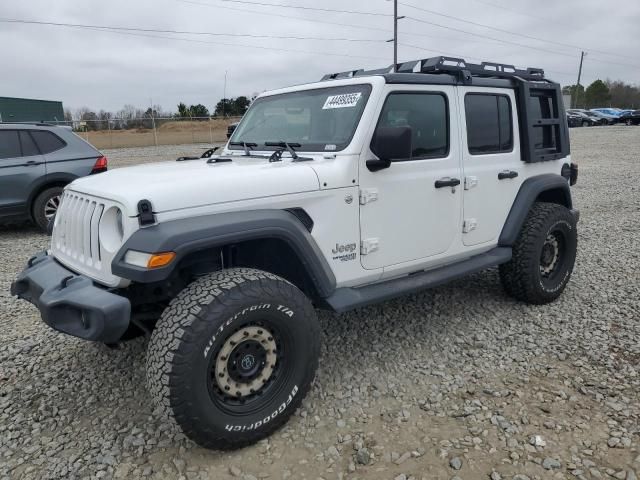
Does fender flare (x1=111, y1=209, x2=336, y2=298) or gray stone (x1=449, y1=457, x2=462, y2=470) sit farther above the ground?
fender flare (x1=111, y1=209, x2=336, y2=298)

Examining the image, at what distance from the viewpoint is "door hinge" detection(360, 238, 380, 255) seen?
331 centimetres

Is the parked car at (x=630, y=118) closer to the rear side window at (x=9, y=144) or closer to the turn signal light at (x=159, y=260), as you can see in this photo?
the rear side window at (x=9, y=144)

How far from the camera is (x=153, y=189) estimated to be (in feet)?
8.47

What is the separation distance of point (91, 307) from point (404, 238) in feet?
6.68

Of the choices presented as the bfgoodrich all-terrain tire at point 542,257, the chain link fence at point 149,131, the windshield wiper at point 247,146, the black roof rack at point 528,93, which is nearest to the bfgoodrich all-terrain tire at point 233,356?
the windshield wiper at point 247,146

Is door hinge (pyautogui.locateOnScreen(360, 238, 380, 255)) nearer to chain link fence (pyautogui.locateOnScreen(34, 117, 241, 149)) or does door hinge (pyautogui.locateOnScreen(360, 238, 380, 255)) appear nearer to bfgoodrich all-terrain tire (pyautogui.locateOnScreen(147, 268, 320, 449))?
bfgoodrich all-terrain tire (pyautogui.locateOnScreen(147, 268, 320, 449))

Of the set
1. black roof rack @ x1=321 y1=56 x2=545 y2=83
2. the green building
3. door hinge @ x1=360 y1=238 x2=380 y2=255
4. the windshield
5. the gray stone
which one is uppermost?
the green building

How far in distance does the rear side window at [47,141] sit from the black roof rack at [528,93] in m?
5.40

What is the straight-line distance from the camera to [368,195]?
3277 mm

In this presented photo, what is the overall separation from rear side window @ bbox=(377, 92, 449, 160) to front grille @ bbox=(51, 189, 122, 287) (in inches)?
74.3

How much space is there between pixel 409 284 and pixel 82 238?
212cm

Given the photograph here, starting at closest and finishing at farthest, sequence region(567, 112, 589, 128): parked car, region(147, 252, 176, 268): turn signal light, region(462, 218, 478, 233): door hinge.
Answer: region(147, 252, 176, 268): turn signal light, region(462, 218, 478, 233): door hinge, region(567, 112, 589, 128): parked car

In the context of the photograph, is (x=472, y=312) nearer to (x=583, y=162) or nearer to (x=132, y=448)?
(x=132, y=448)

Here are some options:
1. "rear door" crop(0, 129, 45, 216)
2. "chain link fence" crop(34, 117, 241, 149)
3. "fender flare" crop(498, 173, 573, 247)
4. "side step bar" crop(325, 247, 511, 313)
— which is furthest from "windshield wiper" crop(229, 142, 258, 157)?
"chain link fence" crop(34, 117, 241, 149)
